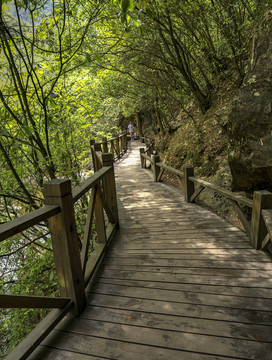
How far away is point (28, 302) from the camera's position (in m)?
1.54

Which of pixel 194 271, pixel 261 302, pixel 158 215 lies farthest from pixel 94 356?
pixel 158 215

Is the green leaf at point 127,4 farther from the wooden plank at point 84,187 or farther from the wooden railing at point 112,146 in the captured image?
the wooden railing at point 112,146

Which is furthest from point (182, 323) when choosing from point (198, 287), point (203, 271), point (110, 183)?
point (110, 183)

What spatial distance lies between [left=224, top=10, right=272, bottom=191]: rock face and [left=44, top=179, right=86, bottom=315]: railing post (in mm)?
3446

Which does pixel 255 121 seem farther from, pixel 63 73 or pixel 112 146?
pixel 112 146

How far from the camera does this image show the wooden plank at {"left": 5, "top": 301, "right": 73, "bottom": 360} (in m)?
1.53

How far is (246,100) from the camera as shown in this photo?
163 inches

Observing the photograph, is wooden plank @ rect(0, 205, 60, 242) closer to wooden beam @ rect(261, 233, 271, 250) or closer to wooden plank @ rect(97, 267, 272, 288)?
wooden plank @ rect(97, 267, 272, 288)

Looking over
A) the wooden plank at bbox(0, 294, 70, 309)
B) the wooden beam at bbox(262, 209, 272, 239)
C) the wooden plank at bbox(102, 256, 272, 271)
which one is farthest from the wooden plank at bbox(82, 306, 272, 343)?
the wooden beam at bbox(262, 209, 272, 239)

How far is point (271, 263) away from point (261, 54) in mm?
3795

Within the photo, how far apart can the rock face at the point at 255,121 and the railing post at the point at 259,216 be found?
135 centimetres

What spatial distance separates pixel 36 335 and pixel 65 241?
2.36ft

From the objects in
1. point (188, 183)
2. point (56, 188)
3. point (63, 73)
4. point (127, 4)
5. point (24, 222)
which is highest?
point (63, 73)

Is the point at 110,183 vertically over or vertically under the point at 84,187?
under
